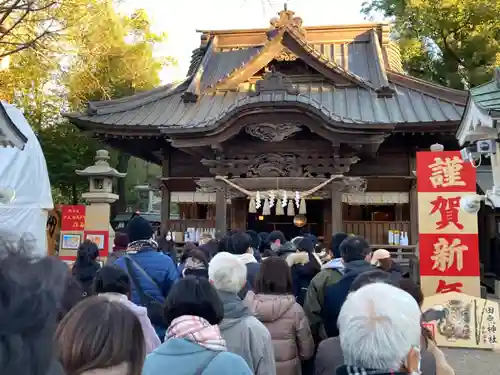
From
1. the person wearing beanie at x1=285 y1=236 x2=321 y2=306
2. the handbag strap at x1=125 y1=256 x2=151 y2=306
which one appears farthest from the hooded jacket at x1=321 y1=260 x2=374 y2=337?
the handbag strap at x1=125 y1=256 x2=151 y2=306

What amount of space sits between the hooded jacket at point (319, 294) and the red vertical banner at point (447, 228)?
12.6 ft

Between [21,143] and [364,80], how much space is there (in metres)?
9.53

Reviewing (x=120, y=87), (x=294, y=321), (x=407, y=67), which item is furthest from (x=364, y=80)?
(x=120, y=87)

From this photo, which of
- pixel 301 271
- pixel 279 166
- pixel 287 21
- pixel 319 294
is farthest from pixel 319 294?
pixel 287 21

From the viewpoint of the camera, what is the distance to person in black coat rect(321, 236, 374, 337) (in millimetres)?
3645

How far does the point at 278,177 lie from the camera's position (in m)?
11.1

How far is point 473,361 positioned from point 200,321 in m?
5.72

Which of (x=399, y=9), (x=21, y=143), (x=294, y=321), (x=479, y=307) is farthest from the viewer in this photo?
(x=399, y=9)

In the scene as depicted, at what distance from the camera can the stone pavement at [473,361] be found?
591 cm

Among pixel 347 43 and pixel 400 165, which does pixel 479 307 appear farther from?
pixel 347 43

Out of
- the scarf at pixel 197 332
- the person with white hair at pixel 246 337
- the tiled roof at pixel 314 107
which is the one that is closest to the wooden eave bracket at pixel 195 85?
the tiled roof at pixel 314 107

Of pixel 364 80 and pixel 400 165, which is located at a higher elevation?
pixel 364 80

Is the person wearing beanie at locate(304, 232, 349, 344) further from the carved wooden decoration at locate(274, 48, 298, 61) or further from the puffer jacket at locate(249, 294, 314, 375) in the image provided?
the carved wooden decoration at locate(274, 48, 298, 61)

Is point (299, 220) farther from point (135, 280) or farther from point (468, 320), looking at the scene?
point (135, 280)
